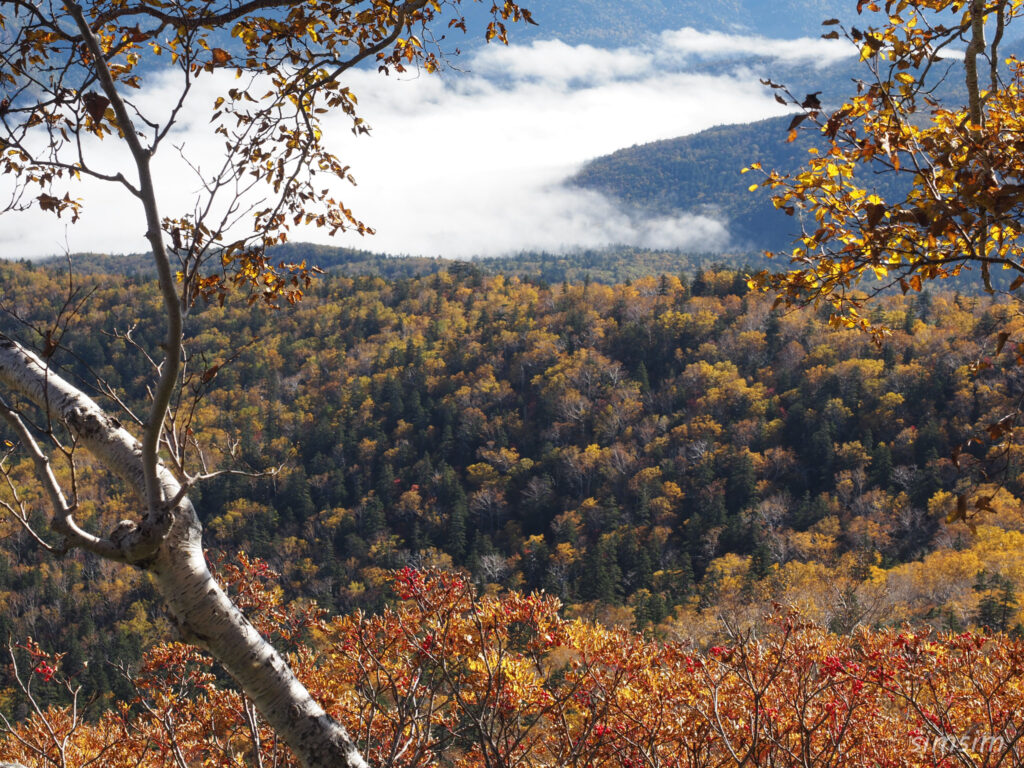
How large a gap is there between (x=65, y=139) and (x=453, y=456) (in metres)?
91.5

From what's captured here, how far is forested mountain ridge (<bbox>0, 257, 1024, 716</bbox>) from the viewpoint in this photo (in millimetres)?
57031

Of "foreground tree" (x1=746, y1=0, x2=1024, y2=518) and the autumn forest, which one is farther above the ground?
"foreground tree" (x1=746, y1=0, x2=1024, y2=518)

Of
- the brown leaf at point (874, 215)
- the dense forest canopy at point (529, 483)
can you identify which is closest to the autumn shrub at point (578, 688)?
the dense forest canopy at point (529, 483)

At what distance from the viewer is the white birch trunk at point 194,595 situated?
301 centimetres

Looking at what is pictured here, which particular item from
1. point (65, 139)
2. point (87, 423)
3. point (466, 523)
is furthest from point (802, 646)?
point (466, 523)

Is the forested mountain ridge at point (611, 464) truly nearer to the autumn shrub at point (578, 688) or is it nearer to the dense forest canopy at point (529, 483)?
the dense forest canopy at point (529, 483)

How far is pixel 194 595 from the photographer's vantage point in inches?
122

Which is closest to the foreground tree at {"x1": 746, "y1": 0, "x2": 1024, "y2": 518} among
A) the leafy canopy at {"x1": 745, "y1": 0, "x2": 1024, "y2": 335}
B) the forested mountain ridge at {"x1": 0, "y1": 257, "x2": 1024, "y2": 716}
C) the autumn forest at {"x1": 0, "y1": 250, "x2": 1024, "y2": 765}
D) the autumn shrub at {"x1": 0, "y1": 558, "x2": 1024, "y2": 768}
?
the leafy canopy at {"x1": 745, "y1": 0, "x2": 1024, "y2": 335}

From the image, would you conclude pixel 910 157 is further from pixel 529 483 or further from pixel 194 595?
pixel 529 483

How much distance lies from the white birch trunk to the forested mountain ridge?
3496cm

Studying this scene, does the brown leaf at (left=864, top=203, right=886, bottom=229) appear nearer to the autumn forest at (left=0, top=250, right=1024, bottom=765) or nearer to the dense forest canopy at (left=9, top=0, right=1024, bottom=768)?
the dense forest canopy at (left=9, top=0, right=1024, bottom=768)

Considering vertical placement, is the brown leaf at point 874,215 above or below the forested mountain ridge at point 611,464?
above

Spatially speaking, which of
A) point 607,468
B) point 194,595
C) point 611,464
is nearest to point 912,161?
point 194,595

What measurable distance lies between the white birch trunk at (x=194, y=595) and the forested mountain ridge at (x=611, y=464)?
3496cm
